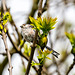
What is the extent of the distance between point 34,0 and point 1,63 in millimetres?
2118

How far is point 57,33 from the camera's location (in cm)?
451

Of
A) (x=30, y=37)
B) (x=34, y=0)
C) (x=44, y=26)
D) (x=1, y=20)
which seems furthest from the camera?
(x=34, y=0)

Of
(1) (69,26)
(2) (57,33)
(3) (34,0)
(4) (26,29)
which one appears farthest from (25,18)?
(4) (26,29)

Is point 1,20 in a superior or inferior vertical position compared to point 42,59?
superior

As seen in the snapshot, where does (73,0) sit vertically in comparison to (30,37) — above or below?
above

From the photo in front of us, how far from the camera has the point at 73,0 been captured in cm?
496

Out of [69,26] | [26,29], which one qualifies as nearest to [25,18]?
[69,26]

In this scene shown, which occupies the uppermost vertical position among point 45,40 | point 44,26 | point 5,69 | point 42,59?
point 44,26

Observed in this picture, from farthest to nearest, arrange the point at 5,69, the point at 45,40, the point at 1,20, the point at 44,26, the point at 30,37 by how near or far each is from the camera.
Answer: the point at 5,69
the point at 30,37
the point at 1,20
the point at 45,40
the point at 44,26

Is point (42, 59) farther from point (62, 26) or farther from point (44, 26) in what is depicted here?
point (62, 26)

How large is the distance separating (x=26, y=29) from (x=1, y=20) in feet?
2.97

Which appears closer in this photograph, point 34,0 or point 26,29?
point 26,29

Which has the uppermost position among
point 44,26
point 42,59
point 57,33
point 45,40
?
point 44,26

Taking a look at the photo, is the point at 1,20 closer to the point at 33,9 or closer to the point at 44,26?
the point at 44,26
